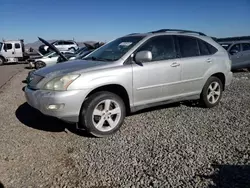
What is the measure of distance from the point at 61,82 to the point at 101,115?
0.83 m

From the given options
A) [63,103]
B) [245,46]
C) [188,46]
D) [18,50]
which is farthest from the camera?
[18,50]

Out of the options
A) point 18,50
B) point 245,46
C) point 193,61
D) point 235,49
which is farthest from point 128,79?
point 18,50

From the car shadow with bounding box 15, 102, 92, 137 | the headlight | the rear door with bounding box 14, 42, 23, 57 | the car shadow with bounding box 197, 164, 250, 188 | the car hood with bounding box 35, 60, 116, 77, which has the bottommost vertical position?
the car shadow with bounding box 197, 164, 250, 188

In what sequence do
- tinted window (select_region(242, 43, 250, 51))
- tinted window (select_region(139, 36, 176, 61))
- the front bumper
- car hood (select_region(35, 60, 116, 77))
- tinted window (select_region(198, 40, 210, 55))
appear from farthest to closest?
tinted window (select_region(242, 43, 250, 51)) < tinted window (select_region(198, 40, 210, 55)) < tinted window (select_region(139, 36, 176, 61)) < car hood (select_region(35, 60, 116, 77)) < the front bumper

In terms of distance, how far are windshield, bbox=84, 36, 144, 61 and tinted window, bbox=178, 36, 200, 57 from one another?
88cm

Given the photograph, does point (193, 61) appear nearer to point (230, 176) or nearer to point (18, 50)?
point (230, 176)

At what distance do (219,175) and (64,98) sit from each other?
2351 millimetres

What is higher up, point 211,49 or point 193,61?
point 211,49

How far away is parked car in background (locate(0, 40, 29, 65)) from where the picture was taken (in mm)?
25438

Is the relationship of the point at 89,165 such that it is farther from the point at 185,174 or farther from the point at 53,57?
the point at 53,57

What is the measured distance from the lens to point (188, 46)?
5.52 m

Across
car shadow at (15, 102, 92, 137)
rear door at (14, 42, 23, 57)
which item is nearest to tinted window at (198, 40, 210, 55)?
car shadow at (15, 102, 92, 137)

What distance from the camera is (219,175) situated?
3.11 m

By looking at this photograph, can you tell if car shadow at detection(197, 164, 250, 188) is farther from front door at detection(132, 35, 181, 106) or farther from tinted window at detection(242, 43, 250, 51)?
tinted window at detection(242, 43, 250, 51)
